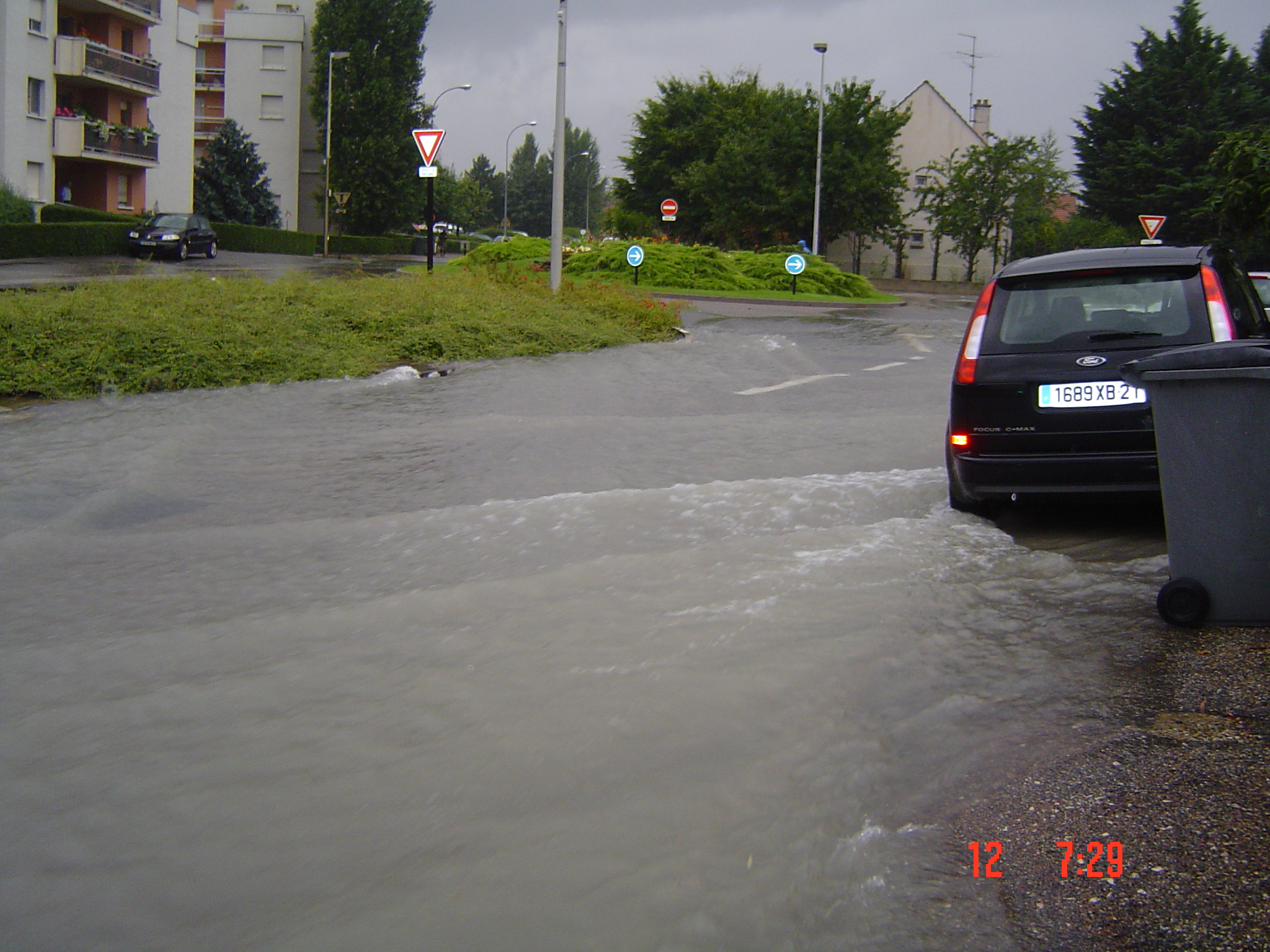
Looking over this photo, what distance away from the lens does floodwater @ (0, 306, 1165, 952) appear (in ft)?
10.3

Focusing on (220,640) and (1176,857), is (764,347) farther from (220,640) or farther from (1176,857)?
(1176,857)

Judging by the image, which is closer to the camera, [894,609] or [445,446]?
[894,609]

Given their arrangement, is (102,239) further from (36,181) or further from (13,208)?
(36,181)

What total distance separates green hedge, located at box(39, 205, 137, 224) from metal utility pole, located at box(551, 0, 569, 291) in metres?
23.2

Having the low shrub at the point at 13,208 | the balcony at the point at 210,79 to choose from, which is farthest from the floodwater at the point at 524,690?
the balcony at the point at 210,79

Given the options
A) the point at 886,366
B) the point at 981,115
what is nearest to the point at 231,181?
the point at 981,115

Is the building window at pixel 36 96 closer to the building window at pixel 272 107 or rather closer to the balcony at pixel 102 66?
the balcony at pixel 102 66

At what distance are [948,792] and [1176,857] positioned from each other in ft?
2.13

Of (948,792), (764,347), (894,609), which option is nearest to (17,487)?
(894,609)

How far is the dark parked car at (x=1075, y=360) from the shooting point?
21.3 feet

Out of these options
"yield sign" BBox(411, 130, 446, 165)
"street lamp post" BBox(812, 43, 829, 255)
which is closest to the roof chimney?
"street lamp post" BBox(812, 43, 829, 255)

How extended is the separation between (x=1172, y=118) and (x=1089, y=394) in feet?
198

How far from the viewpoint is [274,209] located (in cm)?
6906
